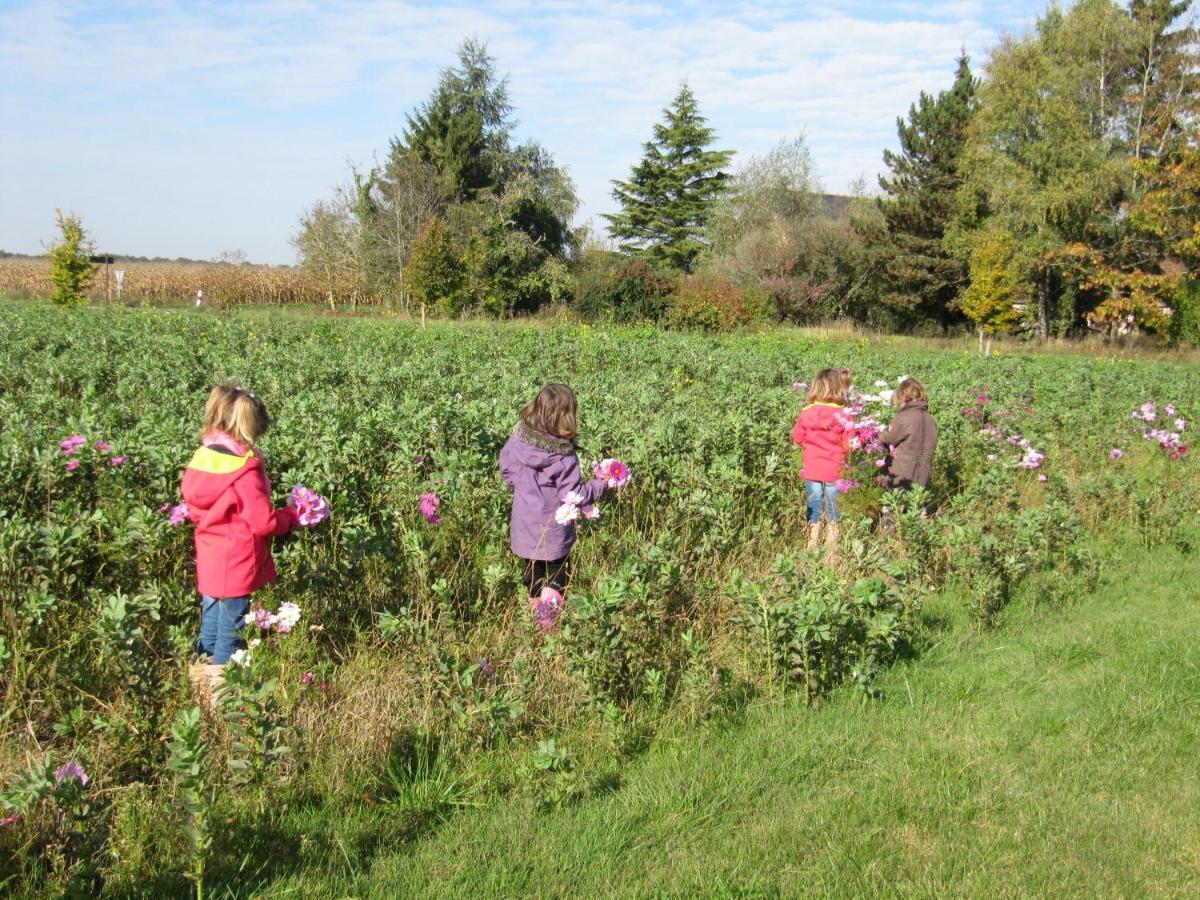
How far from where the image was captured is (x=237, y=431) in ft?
12.7

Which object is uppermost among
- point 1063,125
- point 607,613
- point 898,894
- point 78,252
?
point 1063,125

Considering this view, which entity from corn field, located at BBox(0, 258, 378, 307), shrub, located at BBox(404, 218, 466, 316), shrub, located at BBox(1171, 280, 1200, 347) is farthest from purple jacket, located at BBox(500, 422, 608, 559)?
corn field, located at BBox(0, 258, 378, 307)

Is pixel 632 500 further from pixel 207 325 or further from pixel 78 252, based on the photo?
pixel 78 252

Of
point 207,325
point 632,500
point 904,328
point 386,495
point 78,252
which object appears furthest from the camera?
point 904,328

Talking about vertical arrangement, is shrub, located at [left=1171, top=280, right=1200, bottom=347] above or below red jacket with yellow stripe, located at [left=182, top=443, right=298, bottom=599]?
above

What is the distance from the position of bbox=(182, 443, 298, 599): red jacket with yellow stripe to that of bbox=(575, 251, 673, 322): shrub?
30379 millimetres

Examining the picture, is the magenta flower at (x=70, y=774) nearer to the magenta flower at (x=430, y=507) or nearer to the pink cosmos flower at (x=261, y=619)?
the pink cosmos flower at (x=261, y=619)

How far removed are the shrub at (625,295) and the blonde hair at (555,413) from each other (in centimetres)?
2915

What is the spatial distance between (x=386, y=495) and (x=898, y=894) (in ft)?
11.4

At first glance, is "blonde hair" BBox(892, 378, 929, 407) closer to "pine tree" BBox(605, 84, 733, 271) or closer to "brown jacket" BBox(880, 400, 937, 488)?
"brown jacket" BBox(880, 400, 937, 488)

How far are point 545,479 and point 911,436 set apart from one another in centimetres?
374

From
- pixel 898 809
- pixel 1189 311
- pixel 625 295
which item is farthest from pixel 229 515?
pixel 1189 311

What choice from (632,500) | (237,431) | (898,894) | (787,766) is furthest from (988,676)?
(237,431)

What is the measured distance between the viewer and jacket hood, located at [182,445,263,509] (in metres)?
3.80
